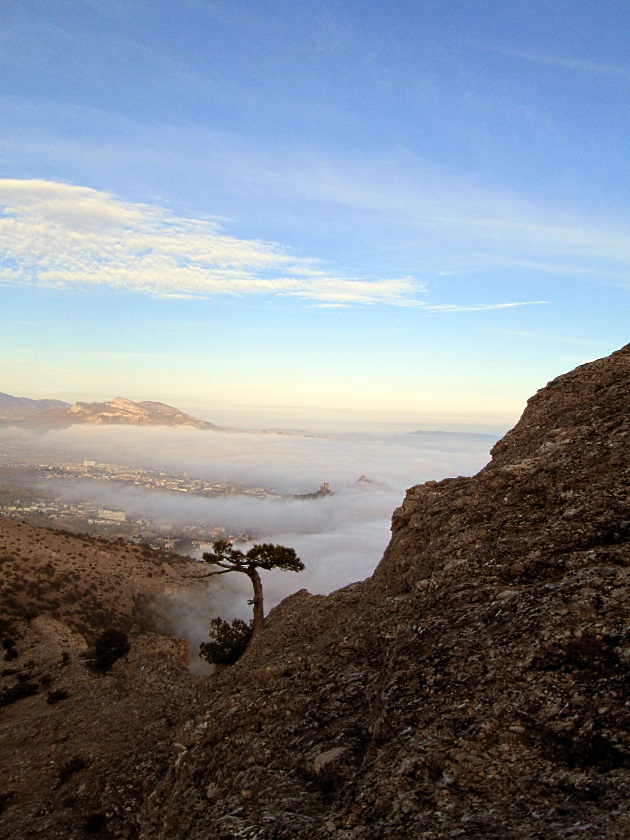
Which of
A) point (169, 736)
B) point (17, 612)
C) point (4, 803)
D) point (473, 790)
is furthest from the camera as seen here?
point (17, 612)

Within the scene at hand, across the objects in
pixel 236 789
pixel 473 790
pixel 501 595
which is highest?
pixel 501 595

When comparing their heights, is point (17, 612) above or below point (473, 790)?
below

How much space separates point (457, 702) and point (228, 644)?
74.4ft

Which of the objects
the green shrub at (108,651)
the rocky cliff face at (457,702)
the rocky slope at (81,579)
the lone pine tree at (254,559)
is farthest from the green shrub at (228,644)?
the rocky slope at (81,579)

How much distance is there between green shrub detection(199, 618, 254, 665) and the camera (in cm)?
3023

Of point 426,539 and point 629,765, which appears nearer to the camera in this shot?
point 629,765

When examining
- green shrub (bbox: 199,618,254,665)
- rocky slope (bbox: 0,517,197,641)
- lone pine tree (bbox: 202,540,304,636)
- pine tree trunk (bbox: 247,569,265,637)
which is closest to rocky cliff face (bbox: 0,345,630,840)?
pine tree trunk (bbox: 247,569,265,637)

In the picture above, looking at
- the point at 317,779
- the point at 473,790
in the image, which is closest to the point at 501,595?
the point at 473,790

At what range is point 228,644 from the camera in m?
30.4

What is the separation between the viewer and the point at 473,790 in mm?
8734

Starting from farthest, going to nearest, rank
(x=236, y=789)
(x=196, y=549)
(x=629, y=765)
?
(x=196, y=549) < (x=236, y=789) < (x=629, y=765)

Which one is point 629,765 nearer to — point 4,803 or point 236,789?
point 236,789

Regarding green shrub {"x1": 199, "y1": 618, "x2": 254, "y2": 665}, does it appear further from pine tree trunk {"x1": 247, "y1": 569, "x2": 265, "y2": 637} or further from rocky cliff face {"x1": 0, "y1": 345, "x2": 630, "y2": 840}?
rocky cliff face {"x1": 0, "y1": 345, "x2": 630, "y2": 840}

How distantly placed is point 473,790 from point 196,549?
461 ft
